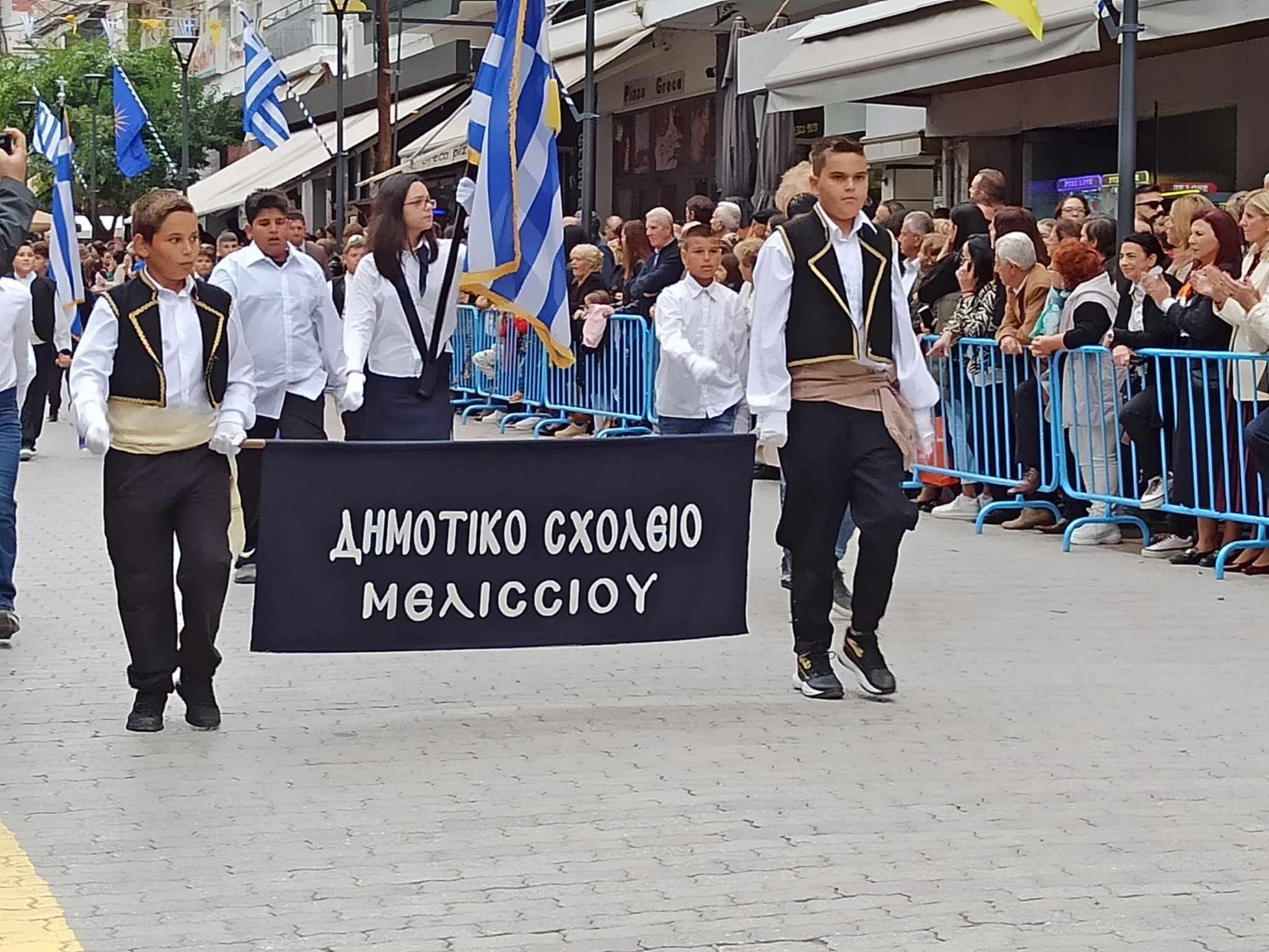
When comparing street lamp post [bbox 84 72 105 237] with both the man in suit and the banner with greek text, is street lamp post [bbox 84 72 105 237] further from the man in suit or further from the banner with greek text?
the banner with greek text

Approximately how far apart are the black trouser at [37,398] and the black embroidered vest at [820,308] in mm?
10579

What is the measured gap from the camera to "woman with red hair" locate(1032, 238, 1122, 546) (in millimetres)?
11820

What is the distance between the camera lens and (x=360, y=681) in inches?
318

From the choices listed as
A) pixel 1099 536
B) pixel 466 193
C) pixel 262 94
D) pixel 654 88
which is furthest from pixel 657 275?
pixel 262 94

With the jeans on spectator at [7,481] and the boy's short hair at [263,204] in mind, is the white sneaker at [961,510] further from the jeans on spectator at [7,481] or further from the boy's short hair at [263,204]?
the jeans on spectator at [7,481]

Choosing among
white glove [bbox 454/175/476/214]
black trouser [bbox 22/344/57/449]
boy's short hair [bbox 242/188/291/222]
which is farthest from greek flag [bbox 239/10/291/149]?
white glove [bbox 454/175/476/214]

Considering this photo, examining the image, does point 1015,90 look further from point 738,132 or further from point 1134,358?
point 1134,358

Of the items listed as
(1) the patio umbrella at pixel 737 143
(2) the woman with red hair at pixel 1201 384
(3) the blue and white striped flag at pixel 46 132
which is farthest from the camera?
(3) the blue and white striped flag at pixel 46 132

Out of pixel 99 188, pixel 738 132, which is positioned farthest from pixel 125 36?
pixel 738 132

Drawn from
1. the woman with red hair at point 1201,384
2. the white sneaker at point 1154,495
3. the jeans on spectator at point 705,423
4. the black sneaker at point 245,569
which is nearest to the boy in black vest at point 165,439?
the jeans on spectator at point 705,423

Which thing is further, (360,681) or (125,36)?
(125,36)

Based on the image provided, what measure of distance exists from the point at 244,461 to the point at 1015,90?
35.5 ft

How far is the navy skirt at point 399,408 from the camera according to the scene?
370 inches

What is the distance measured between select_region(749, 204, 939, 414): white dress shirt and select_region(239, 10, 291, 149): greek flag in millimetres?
24980
